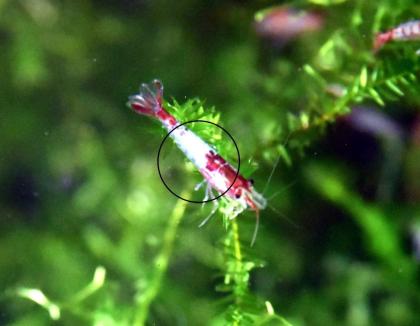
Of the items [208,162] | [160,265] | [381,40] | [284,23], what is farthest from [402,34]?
[160,265]

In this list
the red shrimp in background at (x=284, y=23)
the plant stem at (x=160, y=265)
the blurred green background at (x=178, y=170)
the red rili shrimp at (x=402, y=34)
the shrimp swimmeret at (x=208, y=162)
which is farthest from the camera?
the red shrimp in background at (x=284, y=23)

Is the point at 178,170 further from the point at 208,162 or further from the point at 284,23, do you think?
the point at 284,23

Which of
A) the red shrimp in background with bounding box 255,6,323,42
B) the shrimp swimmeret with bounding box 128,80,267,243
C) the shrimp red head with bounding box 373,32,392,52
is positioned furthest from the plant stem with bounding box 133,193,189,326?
the shrimp red head with bounding box 373,32,392,52

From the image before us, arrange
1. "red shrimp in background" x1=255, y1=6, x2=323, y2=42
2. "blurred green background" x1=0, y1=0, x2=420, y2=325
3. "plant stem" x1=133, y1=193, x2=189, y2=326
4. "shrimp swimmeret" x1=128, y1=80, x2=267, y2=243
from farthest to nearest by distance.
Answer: "red shrimp in background" x1=255, y1=6, x2=323, y2=42
"blurred green background" x1=0, y1=0, x2=420, y2=325
"plant stem" x1=133, y1=193, x2=189, y2=326
"shrimp swimmeret" x1=128, y1=80, x2=267, y2=243

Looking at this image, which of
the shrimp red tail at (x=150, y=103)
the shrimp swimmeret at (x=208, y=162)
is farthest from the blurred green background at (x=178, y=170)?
the shrimp swimmeret at (x=208, y=162)

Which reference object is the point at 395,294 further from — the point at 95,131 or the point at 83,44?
the point at 83,44

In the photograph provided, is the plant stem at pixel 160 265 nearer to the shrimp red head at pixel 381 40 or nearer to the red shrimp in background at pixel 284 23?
the red shrimp in background at pixel 284 23

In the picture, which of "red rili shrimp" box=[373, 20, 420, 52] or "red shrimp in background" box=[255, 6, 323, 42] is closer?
"red rili shrimp" box=[373, 20, 420, 52]

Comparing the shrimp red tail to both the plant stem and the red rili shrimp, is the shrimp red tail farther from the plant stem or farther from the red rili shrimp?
the red rili shrimp
